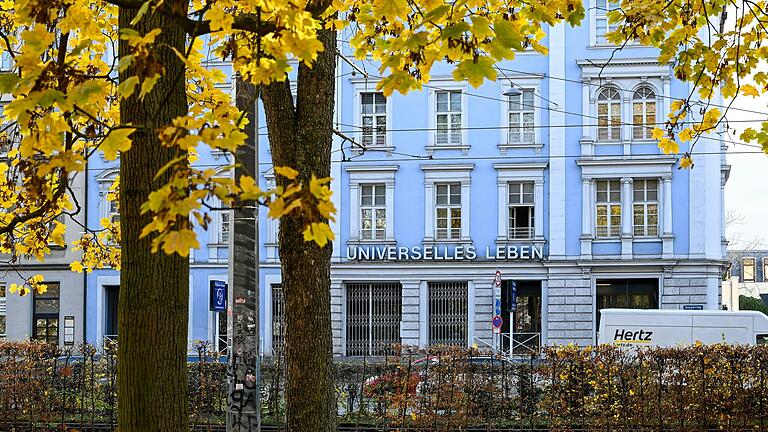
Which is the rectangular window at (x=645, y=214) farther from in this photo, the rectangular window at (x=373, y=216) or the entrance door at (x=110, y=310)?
the entrance door at (x=110, y=310)

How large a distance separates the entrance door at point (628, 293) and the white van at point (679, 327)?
904 cm

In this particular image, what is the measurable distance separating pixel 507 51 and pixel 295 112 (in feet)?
12.2

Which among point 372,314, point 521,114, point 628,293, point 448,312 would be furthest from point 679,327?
point 372,314

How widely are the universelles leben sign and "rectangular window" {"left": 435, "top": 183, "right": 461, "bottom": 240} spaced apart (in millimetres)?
483

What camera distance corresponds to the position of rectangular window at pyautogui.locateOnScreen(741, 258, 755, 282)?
407ft

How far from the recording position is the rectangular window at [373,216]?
37031 millimetres

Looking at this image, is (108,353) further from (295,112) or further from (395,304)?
(395,304)

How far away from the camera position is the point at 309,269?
29.8ft

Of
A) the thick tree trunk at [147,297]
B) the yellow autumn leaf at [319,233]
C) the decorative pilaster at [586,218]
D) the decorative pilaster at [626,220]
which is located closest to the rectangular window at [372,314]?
the decorative pilaster at [586,218]

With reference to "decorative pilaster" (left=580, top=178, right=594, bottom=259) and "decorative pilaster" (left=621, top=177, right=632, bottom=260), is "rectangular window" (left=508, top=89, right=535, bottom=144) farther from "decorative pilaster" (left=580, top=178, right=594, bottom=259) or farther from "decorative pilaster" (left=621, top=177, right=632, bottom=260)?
"decorative pilaster" (left=621, top=177, right=632, bottom=260)

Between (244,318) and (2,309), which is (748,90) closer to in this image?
(244,318)

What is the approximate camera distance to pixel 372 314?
36.8 m

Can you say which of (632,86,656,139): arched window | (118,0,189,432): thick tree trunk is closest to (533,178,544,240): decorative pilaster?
(632,86,656,139): arched window

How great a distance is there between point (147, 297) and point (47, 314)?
3413 cm
